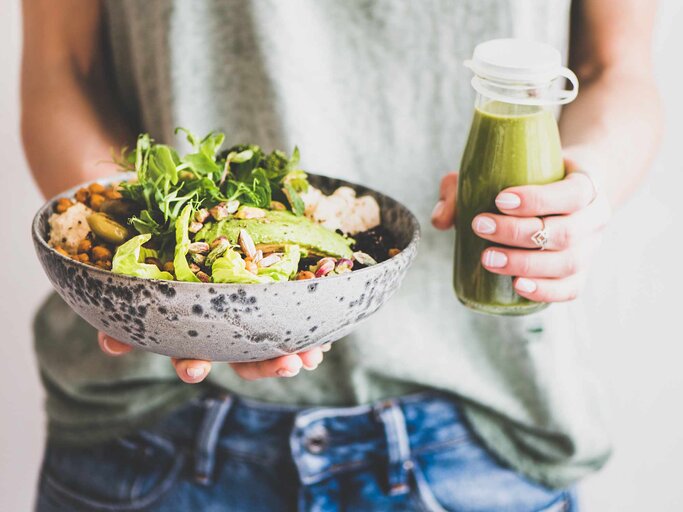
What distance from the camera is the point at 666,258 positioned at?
1649 mm

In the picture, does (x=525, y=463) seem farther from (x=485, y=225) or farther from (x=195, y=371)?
(x=195, y=371)

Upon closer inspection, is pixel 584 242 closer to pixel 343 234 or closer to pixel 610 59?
pixel 343 234

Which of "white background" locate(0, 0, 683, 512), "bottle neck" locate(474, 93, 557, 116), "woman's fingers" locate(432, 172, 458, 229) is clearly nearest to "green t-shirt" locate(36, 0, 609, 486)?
"woman's fingers" locate(432, 172, 458, 229)

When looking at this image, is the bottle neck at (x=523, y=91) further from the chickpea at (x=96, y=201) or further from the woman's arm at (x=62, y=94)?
the woman's arm at (x=62, y=94)

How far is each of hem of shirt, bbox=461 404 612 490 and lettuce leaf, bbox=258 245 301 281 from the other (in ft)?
1.68

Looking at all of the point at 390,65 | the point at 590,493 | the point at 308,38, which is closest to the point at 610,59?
the point at 390,65

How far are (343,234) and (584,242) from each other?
0.28 m

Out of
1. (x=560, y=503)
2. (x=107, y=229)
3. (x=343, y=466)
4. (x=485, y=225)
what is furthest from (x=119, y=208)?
(x=560, y=503)

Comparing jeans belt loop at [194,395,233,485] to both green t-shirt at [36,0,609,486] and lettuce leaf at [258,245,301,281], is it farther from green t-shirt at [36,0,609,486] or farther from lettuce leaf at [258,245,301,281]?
lettuce leaf at [258,245,301,281]

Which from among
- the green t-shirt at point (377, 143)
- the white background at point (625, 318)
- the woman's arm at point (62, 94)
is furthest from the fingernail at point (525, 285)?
the white background at point (625, 318)

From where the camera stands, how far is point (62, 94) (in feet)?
3.83

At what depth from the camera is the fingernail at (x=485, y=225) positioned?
2.75 feet

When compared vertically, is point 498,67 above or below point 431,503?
above

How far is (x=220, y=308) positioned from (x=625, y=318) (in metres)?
1.29
